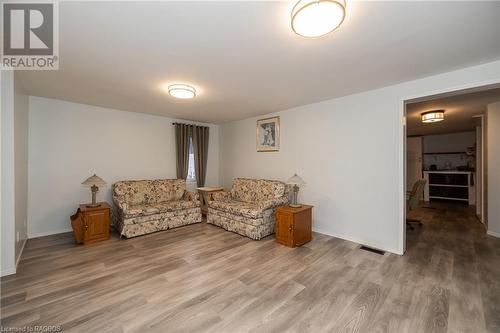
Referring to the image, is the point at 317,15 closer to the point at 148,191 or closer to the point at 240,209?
Answer: the point at 240,209

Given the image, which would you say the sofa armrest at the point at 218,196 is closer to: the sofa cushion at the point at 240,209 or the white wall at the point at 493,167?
the sofa cushion at the point at 240,209

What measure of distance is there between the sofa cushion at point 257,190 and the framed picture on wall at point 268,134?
0.82 m

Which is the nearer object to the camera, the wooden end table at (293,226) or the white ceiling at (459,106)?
the wooden end table at (293,226)

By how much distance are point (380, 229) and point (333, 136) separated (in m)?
1.66

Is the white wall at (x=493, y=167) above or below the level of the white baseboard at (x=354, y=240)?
above

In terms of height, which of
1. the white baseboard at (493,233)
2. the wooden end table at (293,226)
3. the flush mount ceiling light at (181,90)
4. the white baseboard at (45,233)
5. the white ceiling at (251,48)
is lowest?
the white baseboard at (493,233)

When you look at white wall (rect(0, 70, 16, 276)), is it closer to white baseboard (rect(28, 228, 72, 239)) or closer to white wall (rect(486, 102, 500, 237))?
white baseboard (rect(28, 228, 72, 239))

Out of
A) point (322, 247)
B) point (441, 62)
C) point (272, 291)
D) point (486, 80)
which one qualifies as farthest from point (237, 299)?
point (486, 80)

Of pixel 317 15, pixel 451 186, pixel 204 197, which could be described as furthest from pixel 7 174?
pixel 451 186

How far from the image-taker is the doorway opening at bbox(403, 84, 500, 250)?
385 centimetres

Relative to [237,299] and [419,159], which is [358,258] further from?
[419,159]

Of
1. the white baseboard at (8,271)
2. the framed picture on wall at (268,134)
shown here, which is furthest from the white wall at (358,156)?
the white baseboard at (8,271)

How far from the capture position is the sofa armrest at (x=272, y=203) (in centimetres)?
376

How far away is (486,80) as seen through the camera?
2422 millimetres
